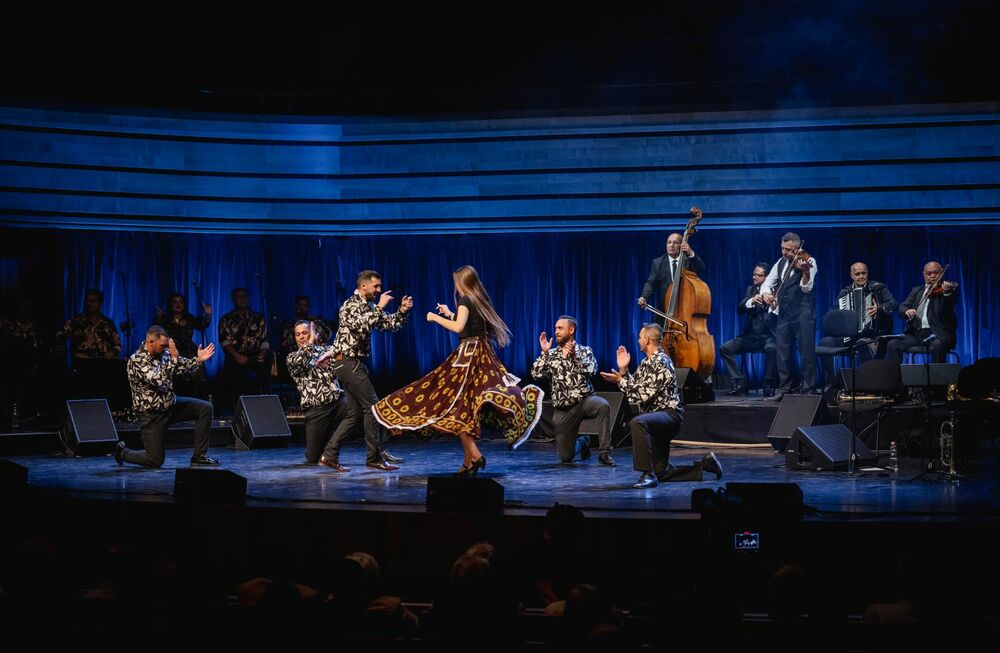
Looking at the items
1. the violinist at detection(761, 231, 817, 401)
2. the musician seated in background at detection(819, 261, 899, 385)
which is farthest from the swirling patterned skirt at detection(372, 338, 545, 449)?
the musician seated in background at detection(819, 261, 899, 385)

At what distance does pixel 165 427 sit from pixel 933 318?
8131mm

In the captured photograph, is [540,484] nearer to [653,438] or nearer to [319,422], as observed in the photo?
[653,438]

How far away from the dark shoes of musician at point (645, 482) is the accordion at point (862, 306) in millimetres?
4492

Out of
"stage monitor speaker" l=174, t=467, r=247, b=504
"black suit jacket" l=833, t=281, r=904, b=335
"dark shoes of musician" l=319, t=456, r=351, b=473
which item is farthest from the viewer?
"black suit jacket" l=833, t=281, r=904, b=335

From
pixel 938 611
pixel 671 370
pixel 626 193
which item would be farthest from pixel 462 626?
pixel 626 193

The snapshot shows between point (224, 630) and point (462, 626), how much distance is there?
83 centimetres

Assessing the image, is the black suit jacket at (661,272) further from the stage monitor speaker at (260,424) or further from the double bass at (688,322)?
the stage monitor speaker at (260,424)

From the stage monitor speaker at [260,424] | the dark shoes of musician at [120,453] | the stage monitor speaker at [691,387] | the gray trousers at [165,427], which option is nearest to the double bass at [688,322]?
the stage monitor speaker at [691,387]

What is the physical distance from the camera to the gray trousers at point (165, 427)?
31.7 ft

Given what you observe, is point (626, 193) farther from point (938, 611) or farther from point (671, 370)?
point (938, 611)

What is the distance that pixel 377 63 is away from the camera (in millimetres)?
12930

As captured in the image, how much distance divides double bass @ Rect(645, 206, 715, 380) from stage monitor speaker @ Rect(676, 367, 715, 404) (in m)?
0.08

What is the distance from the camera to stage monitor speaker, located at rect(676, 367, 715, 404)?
37.2 ft

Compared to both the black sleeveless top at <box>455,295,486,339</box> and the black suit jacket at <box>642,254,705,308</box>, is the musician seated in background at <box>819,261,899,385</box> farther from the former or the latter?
the black sleeveless top at <box>455,295,486,339</box>
